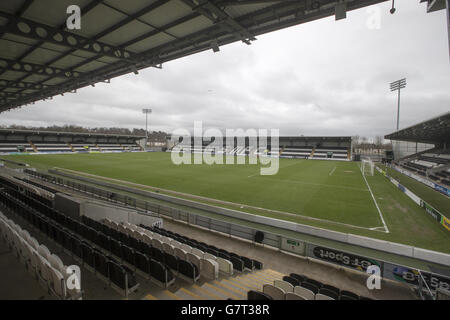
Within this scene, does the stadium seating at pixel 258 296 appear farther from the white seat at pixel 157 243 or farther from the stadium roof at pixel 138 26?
the stadium roof at pixel 138 26

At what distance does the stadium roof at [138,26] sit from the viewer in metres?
5.97

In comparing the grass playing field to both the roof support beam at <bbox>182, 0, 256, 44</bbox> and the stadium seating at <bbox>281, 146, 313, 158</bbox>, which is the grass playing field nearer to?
the roof support beam at <bbox>182, 0, 256, 44</bbox>

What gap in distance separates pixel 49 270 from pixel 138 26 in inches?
310

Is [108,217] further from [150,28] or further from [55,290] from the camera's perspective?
[150,28]

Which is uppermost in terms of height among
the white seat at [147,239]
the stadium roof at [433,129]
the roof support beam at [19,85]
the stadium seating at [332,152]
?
the roof support beam at [19,85]

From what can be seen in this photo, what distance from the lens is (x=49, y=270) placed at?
3.87 meters

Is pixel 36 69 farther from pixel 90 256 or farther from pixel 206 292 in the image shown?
pixel 206 292

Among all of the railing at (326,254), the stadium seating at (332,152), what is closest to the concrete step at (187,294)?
the railing at (326,254)

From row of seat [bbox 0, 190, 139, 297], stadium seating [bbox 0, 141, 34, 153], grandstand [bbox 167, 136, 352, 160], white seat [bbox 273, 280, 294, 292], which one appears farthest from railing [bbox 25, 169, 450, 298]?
stadium seating [bbox 0, 141, 34, 153]

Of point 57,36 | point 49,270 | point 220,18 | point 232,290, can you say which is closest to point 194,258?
point 232,290

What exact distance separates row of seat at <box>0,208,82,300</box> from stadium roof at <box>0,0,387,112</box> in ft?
22.0

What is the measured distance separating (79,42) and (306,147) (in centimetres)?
6850

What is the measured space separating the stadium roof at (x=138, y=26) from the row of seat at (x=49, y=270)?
22.0ft
